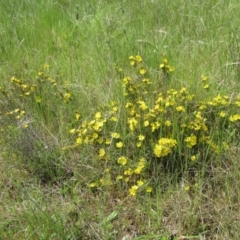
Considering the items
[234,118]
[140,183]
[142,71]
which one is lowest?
[140,183]

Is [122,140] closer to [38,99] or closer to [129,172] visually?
[129,172]

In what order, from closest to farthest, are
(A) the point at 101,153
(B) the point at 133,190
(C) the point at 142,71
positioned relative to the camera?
(B) the point at 133,190 < (A) the point at 101,153 < (C) the point at 142,71

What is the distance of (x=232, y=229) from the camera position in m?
1.62

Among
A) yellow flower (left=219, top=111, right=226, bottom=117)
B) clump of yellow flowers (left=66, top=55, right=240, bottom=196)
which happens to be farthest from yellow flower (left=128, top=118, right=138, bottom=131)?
yellow flower (left=219, top=111, right=226, bottom=117)

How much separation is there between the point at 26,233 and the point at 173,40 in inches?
68.0

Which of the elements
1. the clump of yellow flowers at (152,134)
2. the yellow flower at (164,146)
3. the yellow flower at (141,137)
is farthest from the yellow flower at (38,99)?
the yellow flower at (164,146)

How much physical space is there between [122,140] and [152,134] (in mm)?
152

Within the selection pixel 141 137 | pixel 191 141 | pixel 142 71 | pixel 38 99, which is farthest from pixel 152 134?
pixel 38 99

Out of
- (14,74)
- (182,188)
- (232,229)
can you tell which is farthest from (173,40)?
(232,229)

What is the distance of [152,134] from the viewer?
1990 mm

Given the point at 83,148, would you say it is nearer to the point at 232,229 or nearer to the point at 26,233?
the point at 26,233

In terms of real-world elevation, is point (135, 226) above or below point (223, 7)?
below

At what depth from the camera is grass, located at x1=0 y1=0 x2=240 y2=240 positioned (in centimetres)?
172

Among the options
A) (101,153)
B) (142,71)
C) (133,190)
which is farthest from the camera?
(142,71)
